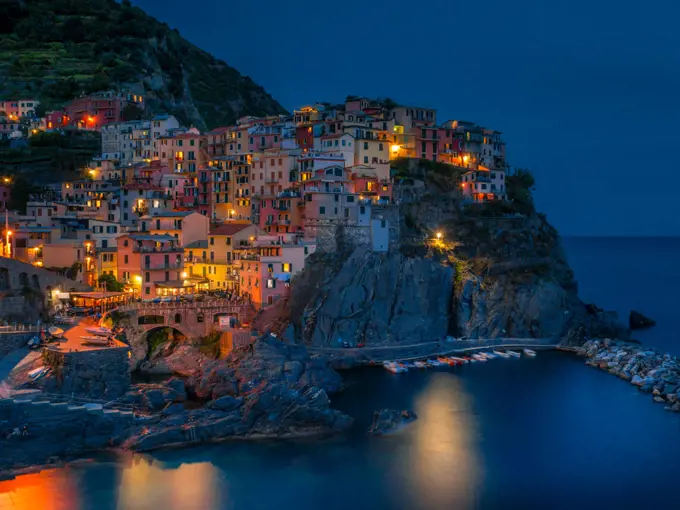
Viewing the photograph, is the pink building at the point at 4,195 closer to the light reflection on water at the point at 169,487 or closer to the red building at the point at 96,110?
the red building at the point at 96,110

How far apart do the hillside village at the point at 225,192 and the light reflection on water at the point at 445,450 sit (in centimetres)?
1277

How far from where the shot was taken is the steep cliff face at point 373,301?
48125 millimetres

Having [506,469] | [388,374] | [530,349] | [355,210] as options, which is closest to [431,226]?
[355,210]

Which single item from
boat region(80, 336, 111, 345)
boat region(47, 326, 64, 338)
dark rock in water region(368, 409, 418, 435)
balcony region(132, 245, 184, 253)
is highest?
balcony region(132, 245, 184, 253)

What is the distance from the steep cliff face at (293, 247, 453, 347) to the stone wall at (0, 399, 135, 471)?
1736 cm

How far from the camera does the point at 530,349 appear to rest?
52.6 metres

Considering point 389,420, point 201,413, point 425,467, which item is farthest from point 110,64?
point 425,467

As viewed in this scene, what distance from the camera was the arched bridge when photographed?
4384 centimetres

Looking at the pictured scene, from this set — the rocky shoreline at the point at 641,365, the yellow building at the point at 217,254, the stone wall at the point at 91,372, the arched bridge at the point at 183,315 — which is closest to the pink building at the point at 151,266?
the yellow building at the point at 217,254

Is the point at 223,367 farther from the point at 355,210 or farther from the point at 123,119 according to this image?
the point at 123,119

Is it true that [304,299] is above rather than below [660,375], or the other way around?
above

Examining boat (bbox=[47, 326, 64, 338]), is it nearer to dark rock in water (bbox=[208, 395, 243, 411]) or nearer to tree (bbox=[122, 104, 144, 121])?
dark rock in water (bbox=[208, 395, 243, 411])

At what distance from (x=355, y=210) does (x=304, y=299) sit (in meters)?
7.30

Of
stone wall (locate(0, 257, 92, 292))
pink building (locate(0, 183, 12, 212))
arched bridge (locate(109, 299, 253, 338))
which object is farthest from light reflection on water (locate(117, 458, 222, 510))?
pink building (locate(0, 183, 12, 212))
